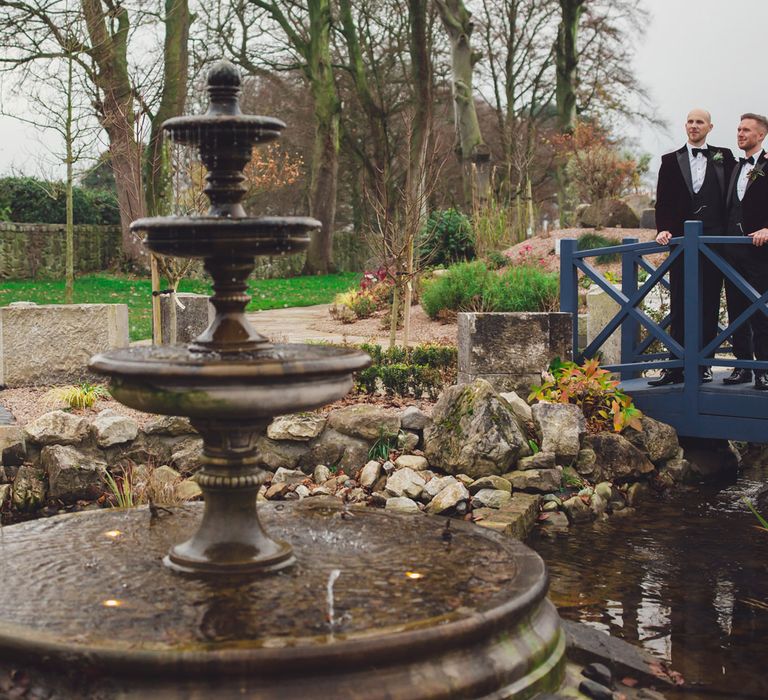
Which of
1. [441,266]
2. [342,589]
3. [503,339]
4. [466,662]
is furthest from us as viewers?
[441,266]

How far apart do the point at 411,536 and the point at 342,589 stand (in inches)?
34.6

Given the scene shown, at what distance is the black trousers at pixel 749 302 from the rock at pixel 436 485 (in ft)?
8.32

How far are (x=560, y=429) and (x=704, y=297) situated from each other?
157 cm

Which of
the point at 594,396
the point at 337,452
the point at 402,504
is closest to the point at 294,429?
the point at 337,452

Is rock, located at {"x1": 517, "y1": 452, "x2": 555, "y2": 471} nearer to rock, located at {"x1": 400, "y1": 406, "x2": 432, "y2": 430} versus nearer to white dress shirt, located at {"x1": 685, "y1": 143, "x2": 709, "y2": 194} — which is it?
rock, located at {"x1": 400, "y1": 406, "x2": 432, "y2": 430}

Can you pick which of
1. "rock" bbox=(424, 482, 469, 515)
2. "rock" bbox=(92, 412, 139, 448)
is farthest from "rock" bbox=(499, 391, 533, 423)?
"rock" bbox=(92, 412, 139, 448)

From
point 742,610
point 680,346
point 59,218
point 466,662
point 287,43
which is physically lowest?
point 742,610

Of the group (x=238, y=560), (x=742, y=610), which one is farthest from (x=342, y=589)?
(x=742, y=610)

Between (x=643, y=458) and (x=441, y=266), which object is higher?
(x=441, y=266)

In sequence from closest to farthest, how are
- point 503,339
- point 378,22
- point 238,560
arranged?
point 238,560
point 503,339
point 378,22

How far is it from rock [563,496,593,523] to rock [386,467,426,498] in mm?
1040

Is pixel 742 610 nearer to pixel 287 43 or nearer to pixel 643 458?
pixel 643 458

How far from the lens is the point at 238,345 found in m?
4.36

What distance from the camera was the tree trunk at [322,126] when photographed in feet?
85.1
